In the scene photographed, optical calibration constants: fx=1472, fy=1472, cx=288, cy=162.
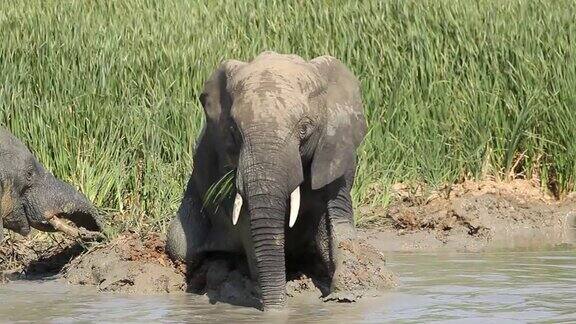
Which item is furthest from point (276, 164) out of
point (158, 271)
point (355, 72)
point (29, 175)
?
point (355, 72)

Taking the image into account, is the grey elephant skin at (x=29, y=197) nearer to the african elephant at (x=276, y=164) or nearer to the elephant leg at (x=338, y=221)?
the african elephant at (x=276, y=164)

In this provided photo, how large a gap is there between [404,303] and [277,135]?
4.32ft

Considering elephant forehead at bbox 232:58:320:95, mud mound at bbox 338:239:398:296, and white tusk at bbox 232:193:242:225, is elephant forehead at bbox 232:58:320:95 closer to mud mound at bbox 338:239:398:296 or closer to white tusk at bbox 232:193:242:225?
white tusk at bbox 232:193:242:225

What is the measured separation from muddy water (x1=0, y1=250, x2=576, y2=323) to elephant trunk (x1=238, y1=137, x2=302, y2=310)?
14.4 inches

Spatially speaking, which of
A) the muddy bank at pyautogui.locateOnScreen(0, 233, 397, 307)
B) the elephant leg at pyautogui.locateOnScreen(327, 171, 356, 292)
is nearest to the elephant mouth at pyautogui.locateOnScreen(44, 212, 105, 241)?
the muddy bank at pyautogui.locateOnScreen(0, 233, 397, 307)

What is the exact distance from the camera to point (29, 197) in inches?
348

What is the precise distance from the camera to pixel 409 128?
10.9 meters

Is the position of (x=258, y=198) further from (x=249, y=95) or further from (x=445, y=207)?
(x=445, y=207)

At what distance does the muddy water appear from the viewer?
7.56 metres

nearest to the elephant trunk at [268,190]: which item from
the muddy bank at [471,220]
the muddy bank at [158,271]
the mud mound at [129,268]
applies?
the muddy bank at [158,271]

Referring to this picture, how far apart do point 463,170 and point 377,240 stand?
1.16 metres

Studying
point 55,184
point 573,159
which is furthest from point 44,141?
point 573,159

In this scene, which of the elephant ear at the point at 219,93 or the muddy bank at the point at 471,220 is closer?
the elephant ear at the point at 219,93

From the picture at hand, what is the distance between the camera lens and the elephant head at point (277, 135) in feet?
23.5
